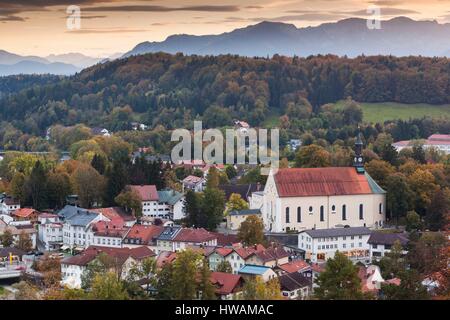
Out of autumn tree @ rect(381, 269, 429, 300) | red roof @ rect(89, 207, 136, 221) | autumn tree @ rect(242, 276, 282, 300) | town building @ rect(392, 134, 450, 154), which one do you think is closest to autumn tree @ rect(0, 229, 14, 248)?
red roof @ rect(89, 207, 136, 221)

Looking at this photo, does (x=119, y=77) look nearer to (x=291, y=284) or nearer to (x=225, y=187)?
(x=225, y=187)

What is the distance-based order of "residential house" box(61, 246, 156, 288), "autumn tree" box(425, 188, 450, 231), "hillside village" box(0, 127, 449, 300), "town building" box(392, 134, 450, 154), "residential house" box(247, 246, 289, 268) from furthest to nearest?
"town building" box(392, 134, 450, 154)
"autumn tree" box(425, 188, 450, 231)
"residential house" box(247, 246, 289, 268)
"residential house" box(61, 246, 156, 288)
"hillside village" box(0, 127, 449, 300)

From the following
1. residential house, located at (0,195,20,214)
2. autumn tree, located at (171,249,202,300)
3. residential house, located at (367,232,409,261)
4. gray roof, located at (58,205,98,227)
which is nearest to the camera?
autumn tree, located at (171,249,202,300)

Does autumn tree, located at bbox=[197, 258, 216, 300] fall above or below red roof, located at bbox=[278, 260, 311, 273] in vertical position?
above

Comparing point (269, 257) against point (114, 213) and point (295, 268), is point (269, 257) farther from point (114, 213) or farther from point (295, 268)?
point (114, 213)

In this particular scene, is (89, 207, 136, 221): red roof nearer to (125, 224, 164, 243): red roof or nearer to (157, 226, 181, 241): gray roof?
(125, 224, 164, 243): red roof

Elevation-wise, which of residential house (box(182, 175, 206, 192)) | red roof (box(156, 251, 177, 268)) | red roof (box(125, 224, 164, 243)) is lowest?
residential house (box(182, 175, 206, 192))
